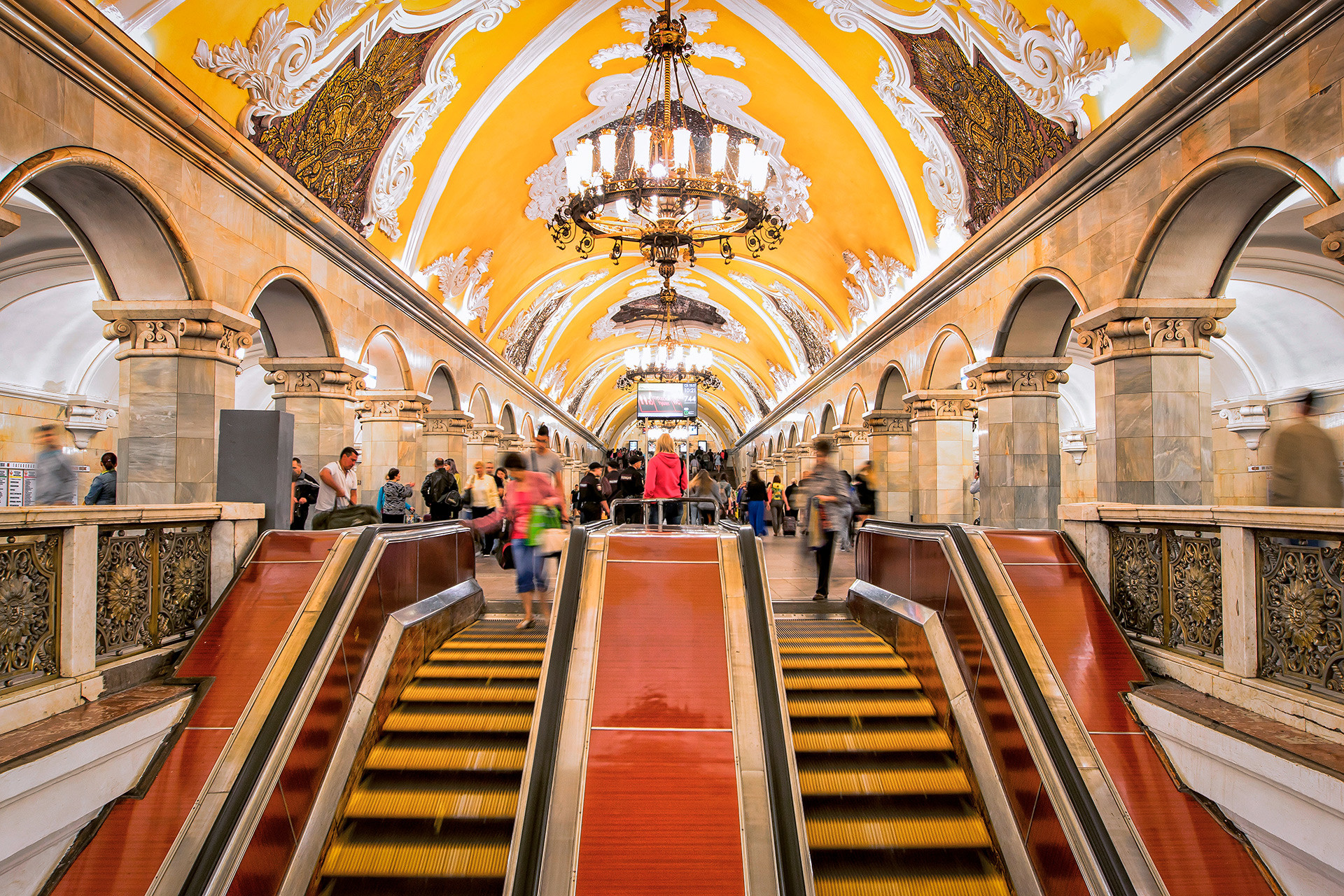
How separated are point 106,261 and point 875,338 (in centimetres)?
1194

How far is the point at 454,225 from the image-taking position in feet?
40.7

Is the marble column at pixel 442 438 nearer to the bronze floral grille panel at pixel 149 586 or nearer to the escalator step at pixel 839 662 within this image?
the bronze floral grille panel at pixel 149 586

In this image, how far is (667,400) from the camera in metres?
26.0

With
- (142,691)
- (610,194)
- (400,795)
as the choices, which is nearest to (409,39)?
(610,194)

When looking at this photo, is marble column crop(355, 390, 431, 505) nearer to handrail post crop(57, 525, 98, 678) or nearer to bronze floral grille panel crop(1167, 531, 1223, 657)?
handrail post crop(57, 525, 98, 678)

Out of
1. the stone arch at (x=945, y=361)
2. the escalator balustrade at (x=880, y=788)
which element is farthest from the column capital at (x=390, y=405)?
the escalator balustrade at (x=880, y=788)

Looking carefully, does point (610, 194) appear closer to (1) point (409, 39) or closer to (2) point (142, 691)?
(1) point (409, 39)

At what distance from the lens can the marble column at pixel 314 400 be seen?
9.16 metres

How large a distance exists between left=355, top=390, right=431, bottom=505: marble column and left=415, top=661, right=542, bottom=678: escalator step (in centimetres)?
703

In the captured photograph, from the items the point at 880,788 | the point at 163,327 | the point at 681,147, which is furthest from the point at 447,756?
the point at 681,147

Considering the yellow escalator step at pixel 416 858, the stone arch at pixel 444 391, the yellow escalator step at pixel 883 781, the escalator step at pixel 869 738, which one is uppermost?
the stone arch at pixel 444 391

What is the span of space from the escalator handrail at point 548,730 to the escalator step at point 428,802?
0.48m

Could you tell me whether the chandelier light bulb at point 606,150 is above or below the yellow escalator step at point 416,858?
above

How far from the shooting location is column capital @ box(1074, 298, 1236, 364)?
21.2ft
